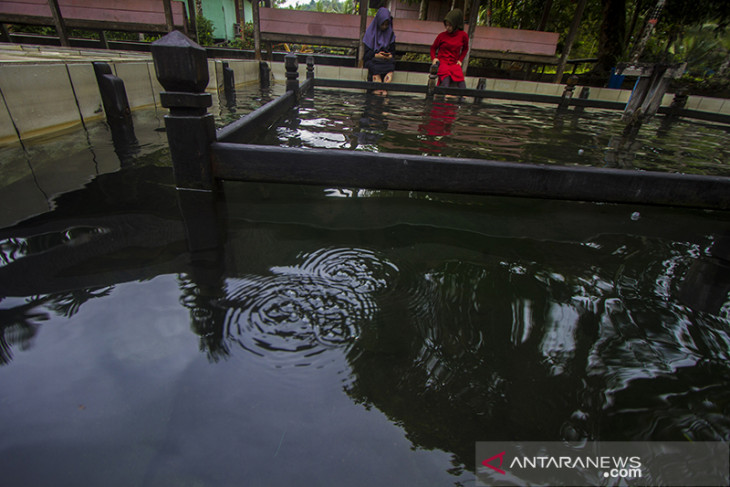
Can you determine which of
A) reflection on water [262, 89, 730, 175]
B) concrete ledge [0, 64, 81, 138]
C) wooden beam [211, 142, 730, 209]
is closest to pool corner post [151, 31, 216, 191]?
wooden beam [211, 142, 730, 209]

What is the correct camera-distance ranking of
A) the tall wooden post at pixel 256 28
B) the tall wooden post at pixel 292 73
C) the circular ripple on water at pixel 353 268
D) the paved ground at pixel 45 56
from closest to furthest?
the circular ripple on water at pixel 353 268 → the paved ground at pixel 45 56 → the tall wooden post at pixel 292 73 → the tall wooden post at pixel 256 28

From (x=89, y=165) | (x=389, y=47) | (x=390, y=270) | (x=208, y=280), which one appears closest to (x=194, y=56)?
(x=208, y=280)

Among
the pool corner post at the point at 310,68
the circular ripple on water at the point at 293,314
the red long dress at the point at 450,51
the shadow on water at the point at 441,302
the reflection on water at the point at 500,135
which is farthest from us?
the pool corner post at the point at 310,68

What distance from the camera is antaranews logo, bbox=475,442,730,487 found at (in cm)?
89

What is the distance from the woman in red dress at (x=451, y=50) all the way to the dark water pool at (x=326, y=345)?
7490 mm

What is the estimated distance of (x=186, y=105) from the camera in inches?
71.4

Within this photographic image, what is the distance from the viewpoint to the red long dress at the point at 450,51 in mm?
7984

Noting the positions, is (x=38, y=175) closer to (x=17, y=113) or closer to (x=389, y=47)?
(x=17, y=113)

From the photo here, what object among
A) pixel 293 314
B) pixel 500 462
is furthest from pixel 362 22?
pixel 500 462

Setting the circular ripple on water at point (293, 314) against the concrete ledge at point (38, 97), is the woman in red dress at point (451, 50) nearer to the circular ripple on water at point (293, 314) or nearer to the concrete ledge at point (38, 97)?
the concrete ledge at point (38, 97)

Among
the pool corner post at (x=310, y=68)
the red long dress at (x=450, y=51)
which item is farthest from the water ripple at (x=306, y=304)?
the red long dress at (x=450, y=51)

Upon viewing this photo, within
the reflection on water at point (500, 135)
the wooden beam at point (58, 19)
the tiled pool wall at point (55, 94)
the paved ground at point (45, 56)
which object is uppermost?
the wooden beam at point (58, 19)

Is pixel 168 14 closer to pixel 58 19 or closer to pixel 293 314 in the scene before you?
pixel 58 19

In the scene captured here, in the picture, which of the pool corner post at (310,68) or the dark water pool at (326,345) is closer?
the dark water pool at (326,345)
